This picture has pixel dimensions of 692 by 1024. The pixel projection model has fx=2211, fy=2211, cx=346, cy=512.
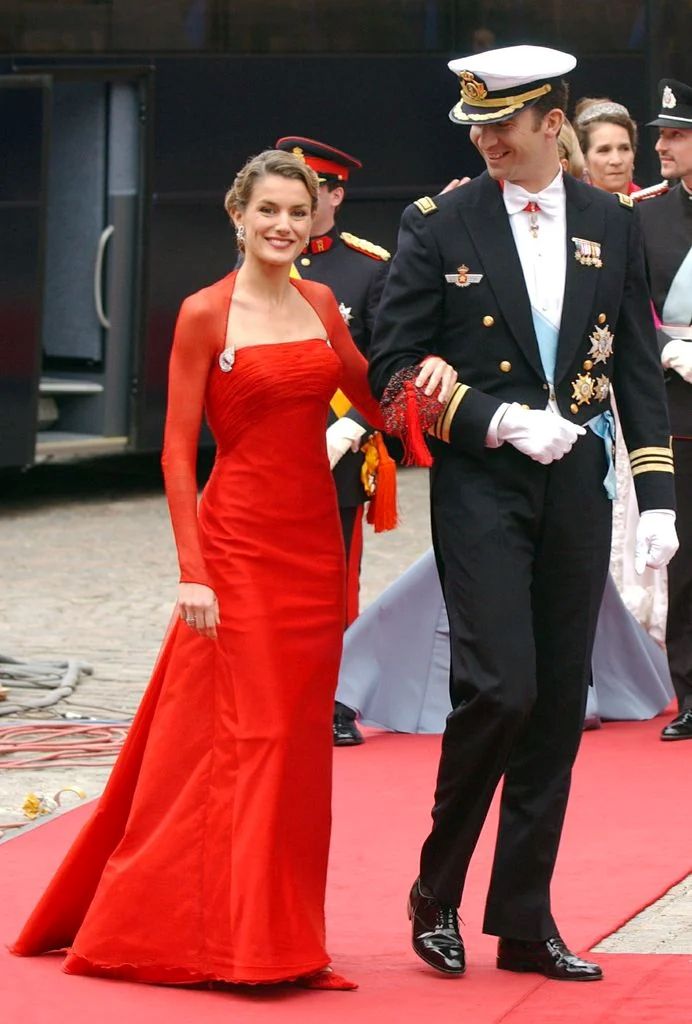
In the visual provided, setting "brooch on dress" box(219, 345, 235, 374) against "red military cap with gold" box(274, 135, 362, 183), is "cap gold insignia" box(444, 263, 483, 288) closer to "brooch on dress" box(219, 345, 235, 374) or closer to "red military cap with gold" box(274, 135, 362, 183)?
"brooch on dress" box(219, 345, 235, 374)

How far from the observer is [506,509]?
14.3 ft

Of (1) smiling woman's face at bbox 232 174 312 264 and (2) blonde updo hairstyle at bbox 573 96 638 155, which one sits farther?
(2) blonde updo hairstyle at bbox 573 96 638 155

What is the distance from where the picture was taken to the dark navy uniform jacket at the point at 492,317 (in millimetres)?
4395

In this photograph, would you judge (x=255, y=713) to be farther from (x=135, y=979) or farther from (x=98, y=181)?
(x=98, y=181)

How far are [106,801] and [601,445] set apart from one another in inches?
49.5

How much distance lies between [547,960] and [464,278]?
54.2 inches

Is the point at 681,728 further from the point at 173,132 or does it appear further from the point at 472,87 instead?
the point at 173,132

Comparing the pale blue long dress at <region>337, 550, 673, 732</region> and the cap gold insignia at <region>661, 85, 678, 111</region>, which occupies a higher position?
the cap gold insignia at <region>661, 85, 678, 111</region>

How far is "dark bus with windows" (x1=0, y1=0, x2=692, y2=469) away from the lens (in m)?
11.9

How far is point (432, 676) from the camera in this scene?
716cm

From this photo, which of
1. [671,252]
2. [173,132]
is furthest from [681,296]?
[173,132]

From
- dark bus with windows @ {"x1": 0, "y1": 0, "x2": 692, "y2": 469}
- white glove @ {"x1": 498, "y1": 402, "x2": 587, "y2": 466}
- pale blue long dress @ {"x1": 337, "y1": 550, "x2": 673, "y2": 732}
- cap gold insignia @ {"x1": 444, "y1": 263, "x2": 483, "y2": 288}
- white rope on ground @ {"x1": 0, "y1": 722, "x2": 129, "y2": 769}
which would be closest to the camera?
white glove @ {"x1": 498, "y1": 402, "x2": 587, "y2": 466}

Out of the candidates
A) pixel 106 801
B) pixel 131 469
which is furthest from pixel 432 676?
pixel 131 469

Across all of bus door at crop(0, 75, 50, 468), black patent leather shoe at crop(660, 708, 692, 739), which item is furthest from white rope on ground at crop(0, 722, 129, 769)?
bus door at crop(0, 75, 50, 468)
